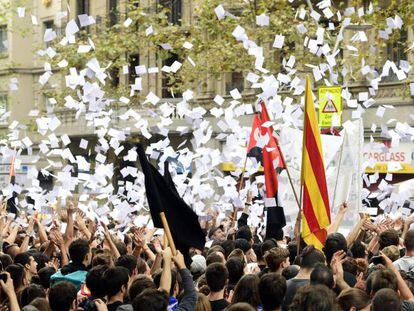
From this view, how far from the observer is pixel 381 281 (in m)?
7.48

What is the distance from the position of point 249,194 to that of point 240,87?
698 inches

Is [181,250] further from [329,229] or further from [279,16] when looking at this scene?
[279,16]

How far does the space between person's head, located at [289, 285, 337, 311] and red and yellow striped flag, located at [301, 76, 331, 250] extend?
424cm

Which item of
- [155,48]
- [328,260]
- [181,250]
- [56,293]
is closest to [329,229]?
[328,260]

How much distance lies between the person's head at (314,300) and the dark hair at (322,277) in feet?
4.75

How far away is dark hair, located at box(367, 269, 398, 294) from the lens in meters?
7.46

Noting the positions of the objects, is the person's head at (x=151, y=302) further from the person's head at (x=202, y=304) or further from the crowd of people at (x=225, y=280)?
the person's head at (x=202, y=304)

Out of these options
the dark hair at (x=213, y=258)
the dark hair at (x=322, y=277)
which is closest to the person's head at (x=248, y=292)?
the dark hair at (x=322, y=277)

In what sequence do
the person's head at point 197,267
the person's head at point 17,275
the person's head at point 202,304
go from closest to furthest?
the person's head at point 202,304 < the person's head at point 17,275 < the person's head at point 197,267

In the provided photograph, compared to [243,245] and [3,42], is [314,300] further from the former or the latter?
[3,42]

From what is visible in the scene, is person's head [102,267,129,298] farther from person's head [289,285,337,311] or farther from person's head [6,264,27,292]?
person's head [289,285,337,311]

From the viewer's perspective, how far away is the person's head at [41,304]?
7.49 m

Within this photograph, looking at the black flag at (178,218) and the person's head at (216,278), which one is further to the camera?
the black flag at (178,218)

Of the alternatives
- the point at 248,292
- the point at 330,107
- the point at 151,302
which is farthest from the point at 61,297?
the point at 330,107
